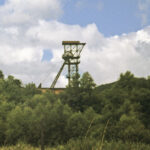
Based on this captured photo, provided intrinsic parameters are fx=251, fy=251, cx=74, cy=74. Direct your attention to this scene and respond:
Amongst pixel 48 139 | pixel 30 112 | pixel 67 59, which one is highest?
pixel 67 59

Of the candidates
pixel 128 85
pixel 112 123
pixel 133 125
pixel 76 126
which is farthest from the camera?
pixel 128 85

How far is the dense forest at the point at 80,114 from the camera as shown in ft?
126

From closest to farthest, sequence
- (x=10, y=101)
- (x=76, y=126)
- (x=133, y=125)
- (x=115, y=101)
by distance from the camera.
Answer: (x=133, y=125), (x=76, y=126), (x=115, y=101), (x=10, y=101)

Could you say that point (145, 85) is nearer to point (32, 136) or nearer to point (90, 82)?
point (90, 82)

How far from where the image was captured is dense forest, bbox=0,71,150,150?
126ft

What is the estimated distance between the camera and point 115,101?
47.6 m

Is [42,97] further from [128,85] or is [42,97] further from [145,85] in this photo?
[145,85]

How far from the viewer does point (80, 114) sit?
44.2 meters

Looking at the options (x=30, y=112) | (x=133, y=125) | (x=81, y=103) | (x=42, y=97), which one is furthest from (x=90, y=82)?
(x=133, y=125)

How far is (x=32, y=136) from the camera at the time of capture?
4500cm

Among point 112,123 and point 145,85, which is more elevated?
point 145,85

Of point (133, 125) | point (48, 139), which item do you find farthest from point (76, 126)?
point (133, 125)

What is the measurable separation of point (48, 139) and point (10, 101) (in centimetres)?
1852

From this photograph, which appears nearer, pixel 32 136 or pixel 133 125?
pixel 133 125
